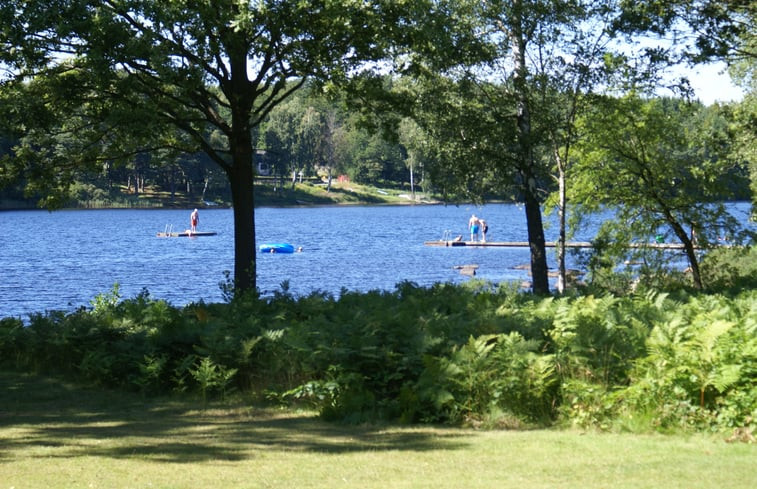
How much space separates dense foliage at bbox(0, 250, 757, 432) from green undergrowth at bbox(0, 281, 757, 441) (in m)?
0.02

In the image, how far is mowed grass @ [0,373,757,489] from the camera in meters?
6.04

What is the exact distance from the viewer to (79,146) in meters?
19.3

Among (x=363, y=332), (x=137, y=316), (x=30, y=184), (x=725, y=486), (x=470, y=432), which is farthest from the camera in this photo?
(x=30, y=184)

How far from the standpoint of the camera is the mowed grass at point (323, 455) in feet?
A: 19.8

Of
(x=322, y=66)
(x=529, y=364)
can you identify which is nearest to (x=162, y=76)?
(x=322, y=66)

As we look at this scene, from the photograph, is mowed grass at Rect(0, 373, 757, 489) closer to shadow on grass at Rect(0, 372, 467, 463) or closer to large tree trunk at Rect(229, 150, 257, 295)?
shadow on grass at Rect(0, 372, 467, 463)

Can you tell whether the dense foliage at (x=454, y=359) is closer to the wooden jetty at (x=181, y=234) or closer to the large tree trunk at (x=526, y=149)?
Answer: the large tree trunk at (x=526, y=149)

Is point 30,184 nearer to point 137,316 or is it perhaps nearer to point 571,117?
point 137,316

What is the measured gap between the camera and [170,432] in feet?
26.2

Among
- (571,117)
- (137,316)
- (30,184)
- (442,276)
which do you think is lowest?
(442,276)

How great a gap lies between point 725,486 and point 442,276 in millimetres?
38763

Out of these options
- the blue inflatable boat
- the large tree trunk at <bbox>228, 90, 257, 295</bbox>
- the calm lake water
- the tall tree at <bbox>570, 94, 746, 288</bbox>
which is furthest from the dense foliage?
the blue inflatable boat

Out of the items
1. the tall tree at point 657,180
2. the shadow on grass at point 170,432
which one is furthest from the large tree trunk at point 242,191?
the tall tree at point 657,180

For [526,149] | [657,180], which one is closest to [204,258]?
[657,180]
